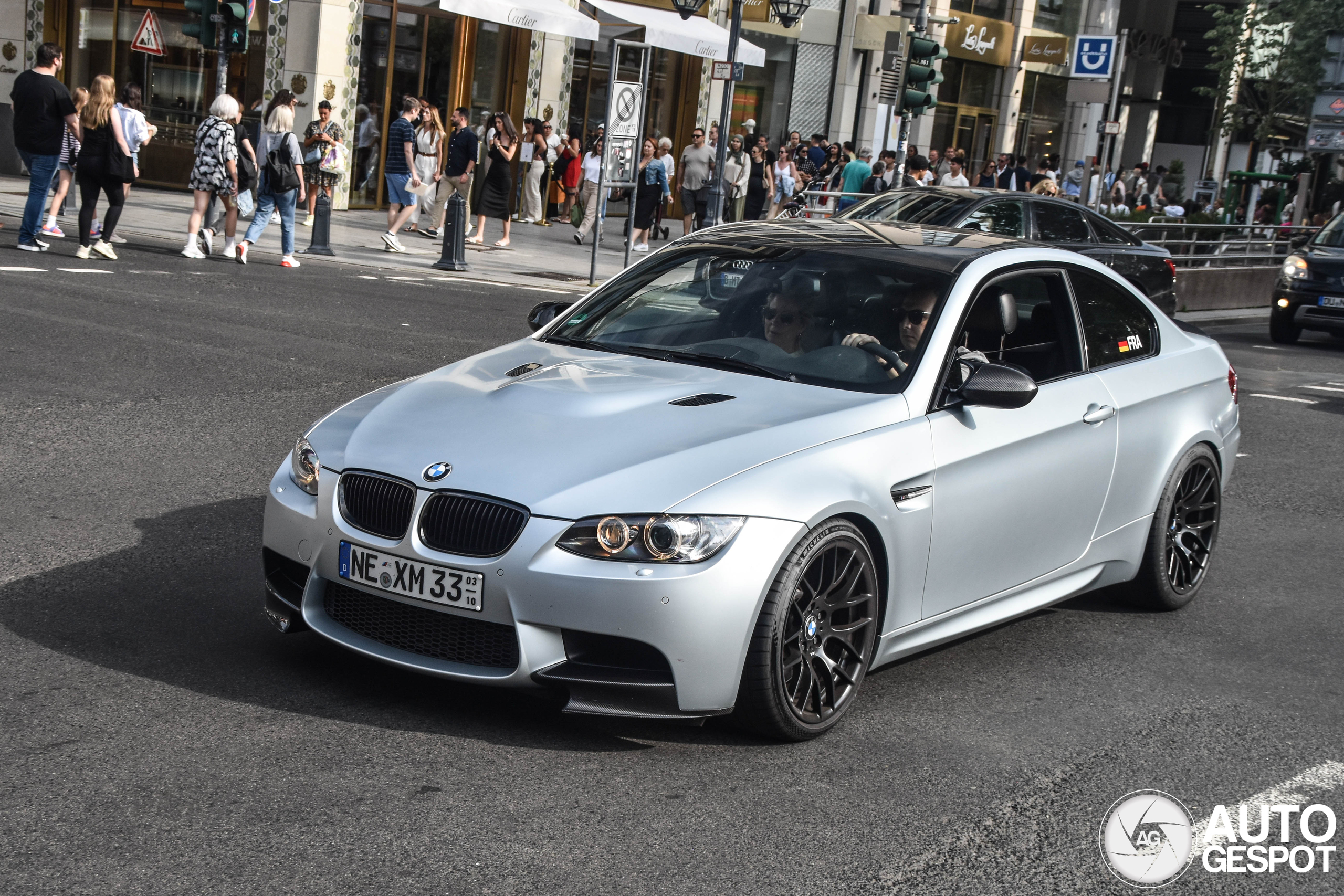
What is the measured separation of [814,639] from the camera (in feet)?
14.7

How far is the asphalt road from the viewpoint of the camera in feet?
11.7

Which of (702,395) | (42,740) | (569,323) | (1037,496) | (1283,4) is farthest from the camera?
(1283,4)

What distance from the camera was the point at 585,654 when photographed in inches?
165

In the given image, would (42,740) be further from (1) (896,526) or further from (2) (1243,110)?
(2) (1243,110)

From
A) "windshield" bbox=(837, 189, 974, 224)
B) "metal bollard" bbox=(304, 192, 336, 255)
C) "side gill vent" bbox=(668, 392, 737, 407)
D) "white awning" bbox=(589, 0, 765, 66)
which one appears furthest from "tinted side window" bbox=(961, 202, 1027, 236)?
"white awning" bbox=(589, 0, 765, 66)

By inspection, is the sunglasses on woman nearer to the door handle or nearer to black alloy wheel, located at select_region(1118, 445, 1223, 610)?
the door handle

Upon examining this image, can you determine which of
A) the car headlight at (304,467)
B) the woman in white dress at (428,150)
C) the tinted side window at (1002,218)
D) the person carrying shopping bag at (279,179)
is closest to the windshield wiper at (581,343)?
the car headlight at (304,467)

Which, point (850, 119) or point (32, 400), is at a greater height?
point (850, 119)

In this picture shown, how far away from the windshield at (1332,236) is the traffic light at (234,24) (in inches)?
537

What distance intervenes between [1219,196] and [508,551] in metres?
48.1

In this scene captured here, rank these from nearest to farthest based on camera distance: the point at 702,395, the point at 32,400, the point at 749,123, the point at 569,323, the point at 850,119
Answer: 1. the point at 702,395
2. the point at 569,323
3. the point at 32,400
4. the point at 749,123
5. the point at 850,119

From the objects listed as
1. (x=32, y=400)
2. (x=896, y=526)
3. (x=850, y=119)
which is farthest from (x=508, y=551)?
(x=850, y=119)

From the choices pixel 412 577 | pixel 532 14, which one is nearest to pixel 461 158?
pixel 532 14

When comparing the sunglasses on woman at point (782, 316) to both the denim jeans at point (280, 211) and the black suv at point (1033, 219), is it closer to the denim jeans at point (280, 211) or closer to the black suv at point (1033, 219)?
the black suv at point (1033, 219)
